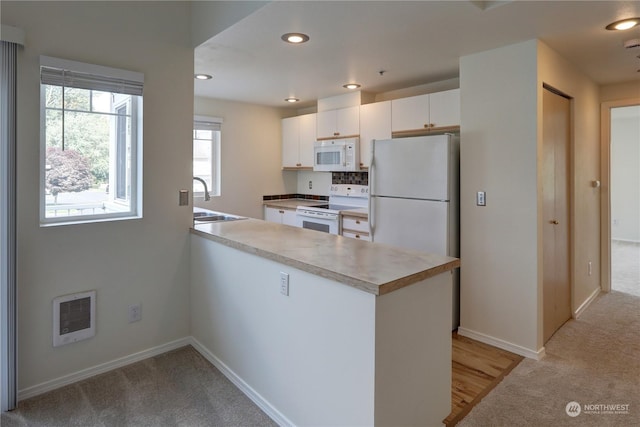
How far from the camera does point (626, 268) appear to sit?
5312mm

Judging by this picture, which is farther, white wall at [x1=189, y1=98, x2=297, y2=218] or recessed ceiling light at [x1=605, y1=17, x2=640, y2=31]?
white wall at [x1=189, y1=98, x2=297, y2=218]

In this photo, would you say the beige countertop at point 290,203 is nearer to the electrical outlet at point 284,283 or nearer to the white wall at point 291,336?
the white wall at point 291,336

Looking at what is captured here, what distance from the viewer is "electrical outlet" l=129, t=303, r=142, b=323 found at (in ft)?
8.48

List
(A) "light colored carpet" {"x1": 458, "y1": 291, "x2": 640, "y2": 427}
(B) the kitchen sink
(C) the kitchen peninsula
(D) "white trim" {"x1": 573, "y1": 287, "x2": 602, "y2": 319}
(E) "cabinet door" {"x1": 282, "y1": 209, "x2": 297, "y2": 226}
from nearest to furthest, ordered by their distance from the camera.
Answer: (C) the kitchen peninsula, (A) "light colored carpet" {"x1": 458, "y1": 291, "x2": 640, "y2": 427}, (B) the kitchen sink, (D) "white trim" {"x1": 573, "y1": 287, "x2": 602, "y2": 319}, (E) "cabinet door" {"x1": 282, "y1": 209, "x2": 297, "y2": 226}

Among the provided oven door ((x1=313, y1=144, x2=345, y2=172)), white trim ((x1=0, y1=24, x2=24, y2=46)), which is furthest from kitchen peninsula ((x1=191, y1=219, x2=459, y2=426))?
oven door ((x1=313, y1=144, x2=345, y2=172))

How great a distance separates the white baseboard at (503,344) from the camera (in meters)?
2.73

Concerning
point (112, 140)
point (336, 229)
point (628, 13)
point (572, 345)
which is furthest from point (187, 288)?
point (628, 13)

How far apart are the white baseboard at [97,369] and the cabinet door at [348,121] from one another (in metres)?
2.84

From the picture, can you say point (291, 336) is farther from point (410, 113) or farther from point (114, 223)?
point (410, 113)

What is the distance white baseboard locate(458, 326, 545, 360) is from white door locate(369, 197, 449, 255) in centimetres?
70

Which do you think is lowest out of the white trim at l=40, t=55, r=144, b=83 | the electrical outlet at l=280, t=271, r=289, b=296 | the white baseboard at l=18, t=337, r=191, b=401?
the white baseboard at l=18, t=337, r=191, b=401

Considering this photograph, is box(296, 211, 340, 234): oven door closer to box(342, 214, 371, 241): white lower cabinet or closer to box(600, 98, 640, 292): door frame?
box(342, 214, 371, 241): white lower cabinet

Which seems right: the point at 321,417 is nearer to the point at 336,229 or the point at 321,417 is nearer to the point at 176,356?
the point at 176,356

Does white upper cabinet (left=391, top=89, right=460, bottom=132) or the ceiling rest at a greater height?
the ceiling
